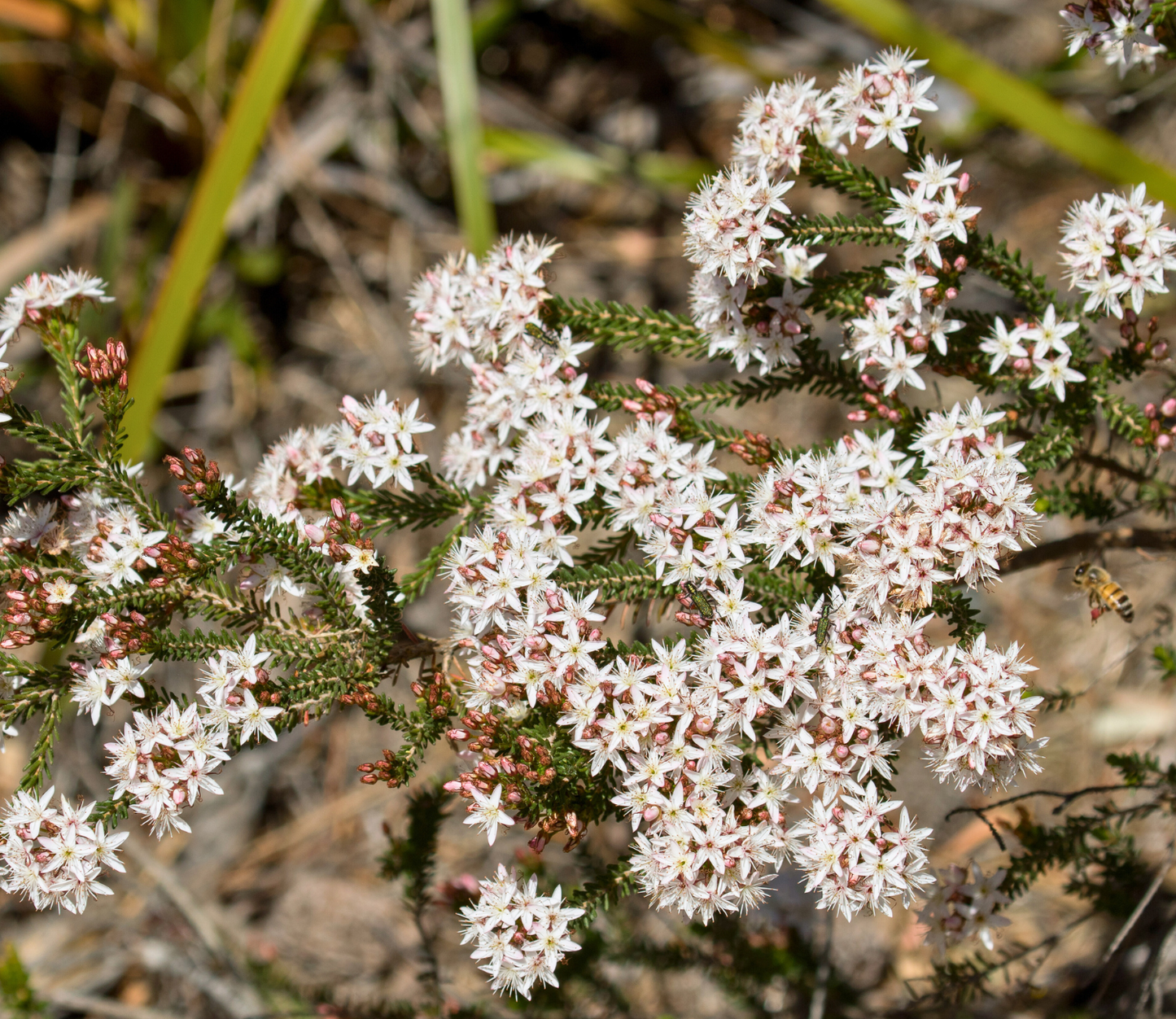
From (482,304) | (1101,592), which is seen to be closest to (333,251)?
(482,304)

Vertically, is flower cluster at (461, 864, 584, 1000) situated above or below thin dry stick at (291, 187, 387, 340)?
below

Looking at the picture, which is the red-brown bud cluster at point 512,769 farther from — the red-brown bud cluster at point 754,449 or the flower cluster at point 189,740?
the red-brown bud cluster at point 754,449

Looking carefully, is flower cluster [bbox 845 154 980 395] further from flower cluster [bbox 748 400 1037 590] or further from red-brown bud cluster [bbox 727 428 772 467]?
red-brown bud cluster [bbox 727 428 772 467]

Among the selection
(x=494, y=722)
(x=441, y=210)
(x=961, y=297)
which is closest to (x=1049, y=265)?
(x=961, y=297)

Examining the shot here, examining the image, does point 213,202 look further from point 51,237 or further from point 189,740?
point 189,740

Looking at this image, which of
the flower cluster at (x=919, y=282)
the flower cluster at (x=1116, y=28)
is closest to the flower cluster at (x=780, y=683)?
the flower cluster at (x=919, y=282)

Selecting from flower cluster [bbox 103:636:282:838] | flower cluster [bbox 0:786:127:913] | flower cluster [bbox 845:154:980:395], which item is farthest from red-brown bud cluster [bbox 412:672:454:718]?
flower cluster [bbox 845:154:980:395]
